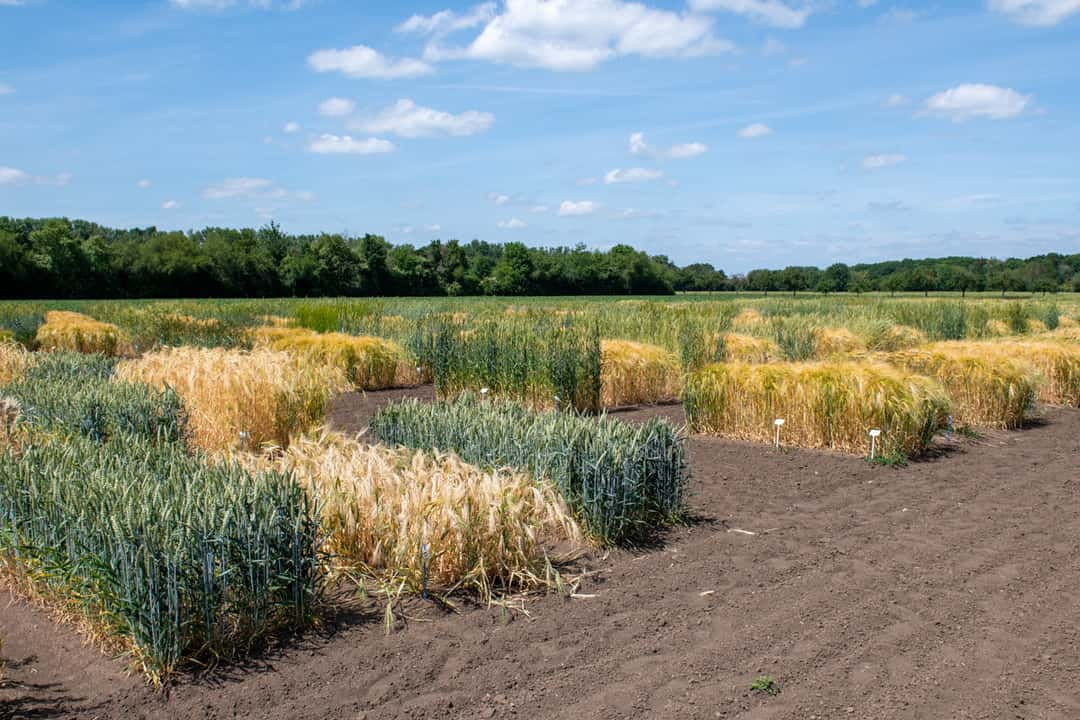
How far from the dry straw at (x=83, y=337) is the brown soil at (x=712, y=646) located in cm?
1507

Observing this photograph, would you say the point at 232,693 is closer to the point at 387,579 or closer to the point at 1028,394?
the point at 387,579

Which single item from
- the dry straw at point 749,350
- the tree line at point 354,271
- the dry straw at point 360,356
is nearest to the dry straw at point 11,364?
the dry straw at point 360,356

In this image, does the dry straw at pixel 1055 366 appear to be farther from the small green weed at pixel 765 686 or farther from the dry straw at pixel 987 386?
the small green weed at pixel 765 686

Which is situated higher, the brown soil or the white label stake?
the white label stake

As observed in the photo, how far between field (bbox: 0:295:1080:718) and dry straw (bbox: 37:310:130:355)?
1139 centimetres

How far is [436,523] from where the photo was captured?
4.13 metres

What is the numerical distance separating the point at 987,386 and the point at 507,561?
7506 millimetres

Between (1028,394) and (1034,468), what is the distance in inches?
104

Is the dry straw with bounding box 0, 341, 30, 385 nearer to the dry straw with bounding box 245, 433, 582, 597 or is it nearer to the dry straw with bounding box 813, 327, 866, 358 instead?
the dry straw with bounding box 245, 433, 582, 597

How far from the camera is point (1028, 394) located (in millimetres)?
9391

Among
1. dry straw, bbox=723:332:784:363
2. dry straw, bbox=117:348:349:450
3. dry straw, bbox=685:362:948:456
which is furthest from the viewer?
dry straw, bbox=723:332:784:363

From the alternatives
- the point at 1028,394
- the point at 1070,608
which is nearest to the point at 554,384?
the point at 1028,394

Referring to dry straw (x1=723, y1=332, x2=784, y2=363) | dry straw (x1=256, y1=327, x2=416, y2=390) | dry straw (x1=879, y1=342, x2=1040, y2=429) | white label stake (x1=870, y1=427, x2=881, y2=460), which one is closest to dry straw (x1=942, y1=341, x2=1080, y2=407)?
dry straw (x1=879, y1=342, x2=1040, y2=429)

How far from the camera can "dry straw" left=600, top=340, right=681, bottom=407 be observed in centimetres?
1083
